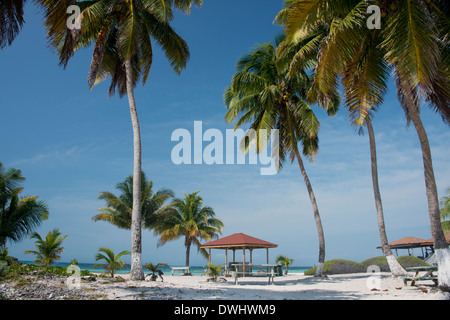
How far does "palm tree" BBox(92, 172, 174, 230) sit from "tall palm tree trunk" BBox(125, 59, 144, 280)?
1299cm

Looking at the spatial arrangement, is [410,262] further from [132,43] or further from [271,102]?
[132,43]

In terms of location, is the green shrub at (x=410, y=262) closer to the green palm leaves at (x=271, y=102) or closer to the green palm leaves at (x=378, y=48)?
the green palm leaves at (x=271, y=102)

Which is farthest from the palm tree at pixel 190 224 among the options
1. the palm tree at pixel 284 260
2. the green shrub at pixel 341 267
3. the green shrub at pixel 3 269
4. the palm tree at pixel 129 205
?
the green shrub at pixel 3 269

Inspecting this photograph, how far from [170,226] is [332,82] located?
21.9m

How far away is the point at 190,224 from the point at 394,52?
22279mm

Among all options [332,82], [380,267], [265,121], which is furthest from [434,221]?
[380,267]

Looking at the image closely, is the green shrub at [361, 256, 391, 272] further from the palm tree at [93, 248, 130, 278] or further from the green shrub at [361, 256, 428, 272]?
the palm tree at [93, 248, 130, 278]

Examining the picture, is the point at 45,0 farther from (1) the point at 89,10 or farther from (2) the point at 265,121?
(2) the point at 265,121

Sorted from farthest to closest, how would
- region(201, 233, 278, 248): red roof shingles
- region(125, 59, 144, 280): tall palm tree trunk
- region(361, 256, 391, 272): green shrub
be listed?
region(361, 256, 391, 272): green shrub
region(201, 233, 278, 248): red roof shingles
region(125, 59, 144, 280): tall palm tree trunk

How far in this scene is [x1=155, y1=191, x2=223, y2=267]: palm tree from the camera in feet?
90.9

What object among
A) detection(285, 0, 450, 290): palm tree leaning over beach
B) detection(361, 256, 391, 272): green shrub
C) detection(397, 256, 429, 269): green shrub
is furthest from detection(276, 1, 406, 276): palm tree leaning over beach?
detection(361, 256, 391, 272): green shrub

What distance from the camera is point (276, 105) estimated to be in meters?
18.3
